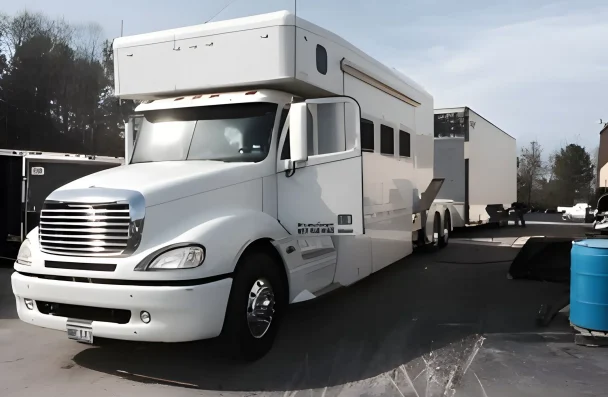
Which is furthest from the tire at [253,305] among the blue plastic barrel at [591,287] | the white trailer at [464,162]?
the white trailer at [464,162]

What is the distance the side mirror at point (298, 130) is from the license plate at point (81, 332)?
2474 mm

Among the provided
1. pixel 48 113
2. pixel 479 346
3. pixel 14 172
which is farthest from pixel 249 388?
pixel 48 113

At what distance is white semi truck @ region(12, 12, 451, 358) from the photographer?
4223mm

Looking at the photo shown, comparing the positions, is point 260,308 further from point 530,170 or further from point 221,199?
point 530,170

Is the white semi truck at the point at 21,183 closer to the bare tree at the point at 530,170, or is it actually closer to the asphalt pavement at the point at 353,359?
the asphalt pavement at the point at 353,359

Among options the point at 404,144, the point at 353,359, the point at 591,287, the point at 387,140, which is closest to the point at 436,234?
the point at 404,144

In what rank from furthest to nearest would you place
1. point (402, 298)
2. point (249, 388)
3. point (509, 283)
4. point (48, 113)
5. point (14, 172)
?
point (48, 113), point (14, 172), point (509, 283), point (402, 298), point (249, 388)

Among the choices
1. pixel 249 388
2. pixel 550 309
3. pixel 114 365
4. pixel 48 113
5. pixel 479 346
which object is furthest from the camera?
pixel 48 113

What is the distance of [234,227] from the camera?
457cm

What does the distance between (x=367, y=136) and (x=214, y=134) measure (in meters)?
2.37

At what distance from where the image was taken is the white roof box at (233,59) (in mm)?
5383

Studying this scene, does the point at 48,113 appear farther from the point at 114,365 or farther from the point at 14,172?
the point at 114,365

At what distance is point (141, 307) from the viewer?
13.5 ft

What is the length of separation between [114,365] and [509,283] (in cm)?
644
